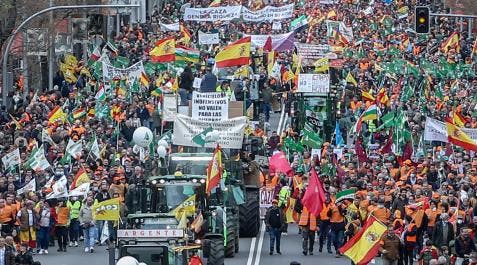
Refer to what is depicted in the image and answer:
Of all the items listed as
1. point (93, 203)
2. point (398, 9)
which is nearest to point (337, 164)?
point (93, 203)

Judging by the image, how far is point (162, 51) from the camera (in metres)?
62.4

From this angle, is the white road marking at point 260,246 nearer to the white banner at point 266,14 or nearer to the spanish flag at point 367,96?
the spanish flag at point 367,96

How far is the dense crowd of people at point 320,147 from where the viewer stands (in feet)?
127

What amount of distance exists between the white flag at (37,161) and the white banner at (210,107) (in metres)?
3.33

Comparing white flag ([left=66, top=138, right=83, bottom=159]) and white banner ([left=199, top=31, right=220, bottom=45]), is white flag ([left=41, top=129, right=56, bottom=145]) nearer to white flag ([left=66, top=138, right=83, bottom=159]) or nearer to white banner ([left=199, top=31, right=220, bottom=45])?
white flag ([left=66, top=138, right=83, bottom=159])

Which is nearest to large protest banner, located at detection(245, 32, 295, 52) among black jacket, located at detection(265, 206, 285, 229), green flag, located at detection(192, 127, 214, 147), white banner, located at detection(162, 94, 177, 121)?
white banner, located at detection(162, 94, 177, 121)

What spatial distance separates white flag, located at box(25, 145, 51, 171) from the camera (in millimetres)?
44750

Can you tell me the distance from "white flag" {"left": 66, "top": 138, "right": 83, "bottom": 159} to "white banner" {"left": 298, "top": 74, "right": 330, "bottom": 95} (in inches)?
508

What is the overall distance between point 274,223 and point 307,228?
31.9 inches

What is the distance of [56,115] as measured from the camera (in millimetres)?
52469

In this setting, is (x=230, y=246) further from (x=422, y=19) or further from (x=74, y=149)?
(x=422, y=19)

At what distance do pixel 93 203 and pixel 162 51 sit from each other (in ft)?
70.3

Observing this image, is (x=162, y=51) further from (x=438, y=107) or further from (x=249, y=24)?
(x=249, y=24)

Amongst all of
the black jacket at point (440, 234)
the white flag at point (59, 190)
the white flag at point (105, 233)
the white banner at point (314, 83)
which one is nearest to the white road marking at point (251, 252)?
the white flag at point (105, 233)
